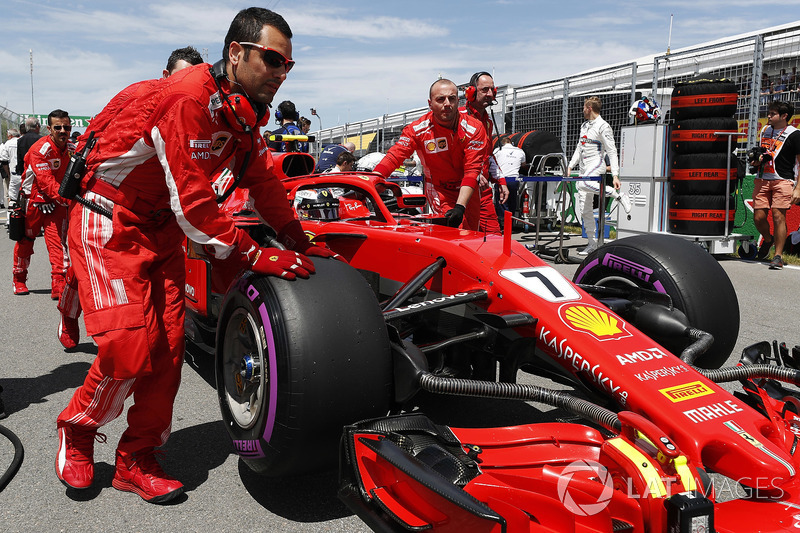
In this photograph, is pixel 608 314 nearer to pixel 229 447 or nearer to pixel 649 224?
pixel 229 447

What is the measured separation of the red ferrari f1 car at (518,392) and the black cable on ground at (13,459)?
900 millimetres

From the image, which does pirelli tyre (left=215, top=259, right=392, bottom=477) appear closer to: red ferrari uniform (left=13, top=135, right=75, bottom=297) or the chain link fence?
red ferrari uniform (left=13, top=135, right=75, bottom=297)

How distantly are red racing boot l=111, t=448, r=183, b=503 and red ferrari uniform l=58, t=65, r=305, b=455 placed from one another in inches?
1.6

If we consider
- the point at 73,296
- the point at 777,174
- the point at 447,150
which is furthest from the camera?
the point at 777,174

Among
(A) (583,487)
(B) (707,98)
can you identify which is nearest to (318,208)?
(A) (583,487)

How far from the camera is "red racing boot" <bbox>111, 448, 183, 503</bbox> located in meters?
2.59

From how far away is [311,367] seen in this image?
2.26 m

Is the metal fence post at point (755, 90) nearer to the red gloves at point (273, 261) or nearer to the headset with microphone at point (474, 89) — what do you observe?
the headset with microphone at point (474, 89)

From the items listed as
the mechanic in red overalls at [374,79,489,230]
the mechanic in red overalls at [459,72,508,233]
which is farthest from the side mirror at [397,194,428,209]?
the mechanic in red overalls at [459,72,508,233]

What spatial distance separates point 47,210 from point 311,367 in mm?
5214

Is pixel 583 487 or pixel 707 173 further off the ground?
pixel 707 173

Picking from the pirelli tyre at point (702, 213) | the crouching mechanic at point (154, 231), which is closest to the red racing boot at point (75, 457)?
the crouching mechanic at point (154, 231)

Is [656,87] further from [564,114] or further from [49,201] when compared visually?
[49,201]

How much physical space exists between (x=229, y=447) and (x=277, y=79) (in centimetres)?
167
